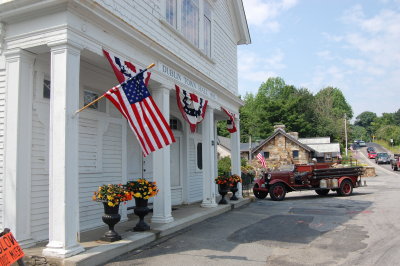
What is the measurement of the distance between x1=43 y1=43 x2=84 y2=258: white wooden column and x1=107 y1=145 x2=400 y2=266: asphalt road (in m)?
0.95

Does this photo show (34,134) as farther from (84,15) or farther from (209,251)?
(209,251)

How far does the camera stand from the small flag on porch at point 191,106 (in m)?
9.72

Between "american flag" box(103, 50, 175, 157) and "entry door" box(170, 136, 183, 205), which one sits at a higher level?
"american flag" box(103, 50, 175, 157)

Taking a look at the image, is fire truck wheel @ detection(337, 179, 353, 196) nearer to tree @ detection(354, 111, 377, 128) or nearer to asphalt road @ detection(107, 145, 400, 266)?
asphalt road @ detection(107, 145, 400, 266)

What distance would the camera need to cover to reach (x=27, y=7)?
5996 millimetres

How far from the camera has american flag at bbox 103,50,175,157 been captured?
6.25 meters

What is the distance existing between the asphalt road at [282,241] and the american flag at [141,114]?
207cm

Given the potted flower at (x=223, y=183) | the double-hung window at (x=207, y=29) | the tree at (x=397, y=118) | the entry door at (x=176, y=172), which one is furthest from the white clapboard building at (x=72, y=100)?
the tree at (x=397, y=118)

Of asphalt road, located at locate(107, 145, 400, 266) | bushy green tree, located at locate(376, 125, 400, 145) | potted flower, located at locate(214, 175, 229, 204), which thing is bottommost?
asphalt road, located at locate(107, 145, 400, 266)

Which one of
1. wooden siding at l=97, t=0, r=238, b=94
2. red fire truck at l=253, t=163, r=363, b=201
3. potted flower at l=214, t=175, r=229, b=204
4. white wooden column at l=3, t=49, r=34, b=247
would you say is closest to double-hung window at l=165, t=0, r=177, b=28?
wooden siding at l=97, t=0, r=238, b=94

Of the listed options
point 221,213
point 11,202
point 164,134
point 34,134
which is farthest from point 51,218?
point 221,213

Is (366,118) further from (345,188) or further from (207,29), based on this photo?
(207,29)

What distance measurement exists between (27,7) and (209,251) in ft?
18.2

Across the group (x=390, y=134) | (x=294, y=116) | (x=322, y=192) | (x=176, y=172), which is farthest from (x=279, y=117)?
(x=176, y=172)
